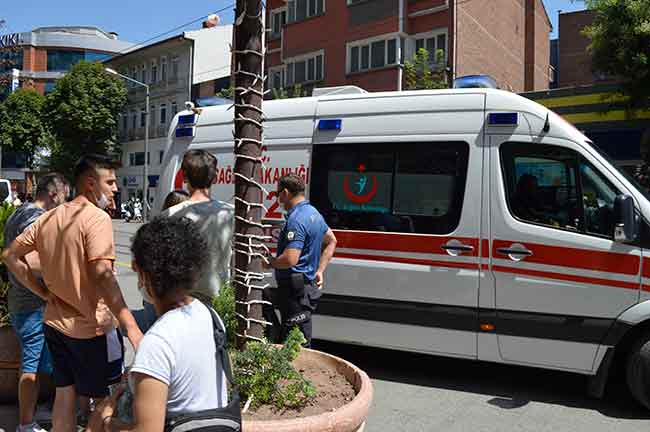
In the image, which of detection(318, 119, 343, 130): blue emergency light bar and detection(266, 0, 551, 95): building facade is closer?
detection(318, 119, 343, 130): blue emergency light bar

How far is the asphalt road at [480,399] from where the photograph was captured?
4.56m

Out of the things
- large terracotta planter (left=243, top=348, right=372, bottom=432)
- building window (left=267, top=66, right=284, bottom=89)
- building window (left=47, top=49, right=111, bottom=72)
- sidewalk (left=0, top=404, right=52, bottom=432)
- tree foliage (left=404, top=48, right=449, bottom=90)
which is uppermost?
building window (left=47, top=49, right=111, bottom=72)

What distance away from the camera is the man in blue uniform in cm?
446

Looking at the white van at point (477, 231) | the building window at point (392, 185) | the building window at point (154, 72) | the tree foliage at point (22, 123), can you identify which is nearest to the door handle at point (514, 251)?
the white van at point (477, 231)

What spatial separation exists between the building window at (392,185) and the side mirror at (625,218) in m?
1.24

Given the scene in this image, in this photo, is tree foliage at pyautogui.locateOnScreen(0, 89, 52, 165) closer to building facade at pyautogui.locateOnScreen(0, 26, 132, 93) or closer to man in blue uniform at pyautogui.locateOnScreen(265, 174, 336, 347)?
building facade at pyautogui.locateOnScreen(0, 26, 132, 93)

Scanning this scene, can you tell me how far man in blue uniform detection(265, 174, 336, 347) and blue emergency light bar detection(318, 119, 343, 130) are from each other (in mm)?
1308

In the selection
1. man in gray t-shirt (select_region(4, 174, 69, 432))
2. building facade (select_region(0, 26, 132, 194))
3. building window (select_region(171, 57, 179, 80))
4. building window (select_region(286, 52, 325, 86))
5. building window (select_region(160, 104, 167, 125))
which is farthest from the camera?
building facade (select_region(0, 26, 132, 194))

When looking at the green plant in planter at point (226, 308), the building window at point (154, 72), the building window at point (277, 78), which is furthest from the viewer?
the building window at point (154, 72)

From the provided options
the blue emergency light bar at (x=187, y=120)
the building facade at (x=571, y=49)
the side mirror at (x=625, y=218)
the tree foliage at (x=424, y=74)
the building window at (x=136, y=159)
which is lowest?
the side mirror at (x=625, y=218)

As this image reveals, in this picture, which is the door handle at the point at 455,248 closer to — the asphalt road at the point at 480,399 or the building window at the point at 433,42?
the asphalt road at the point at 480,399

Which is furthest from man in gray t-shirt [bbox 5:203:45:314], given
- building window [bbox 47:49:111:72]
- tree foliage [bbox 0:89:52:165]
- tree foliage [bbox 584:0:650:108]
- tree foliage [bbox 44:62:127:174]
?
building window [bbox 47:49:111:72]

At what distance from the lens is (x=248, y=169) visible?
11.3 feet

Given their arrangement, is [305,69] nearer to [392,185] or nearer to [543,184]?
[392,185]
